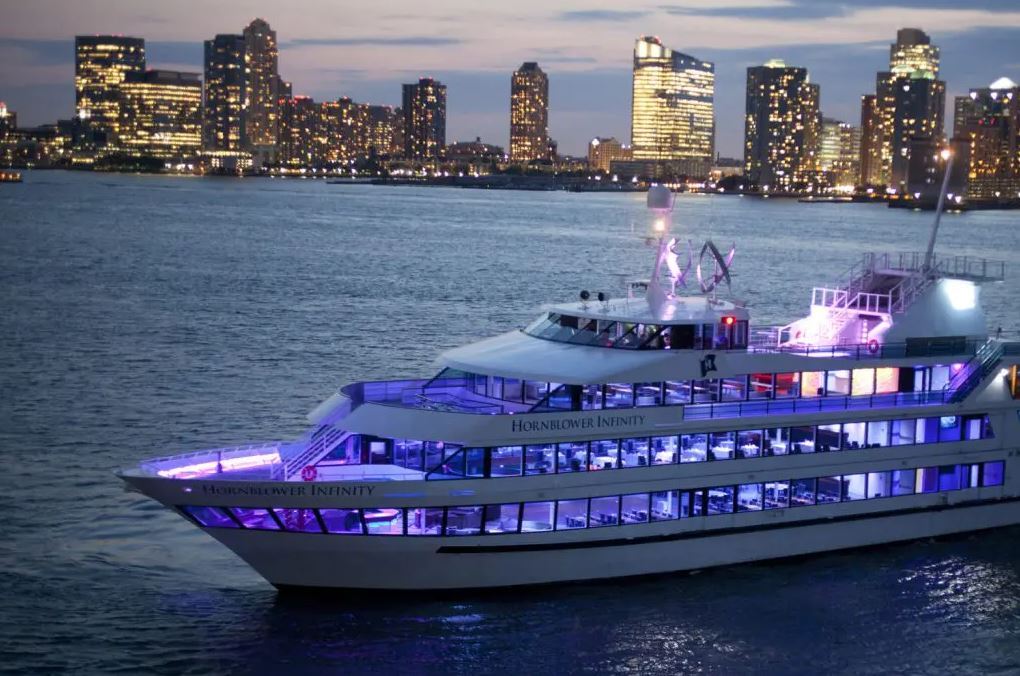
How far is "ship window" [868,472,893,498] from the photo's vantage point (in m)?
24.2

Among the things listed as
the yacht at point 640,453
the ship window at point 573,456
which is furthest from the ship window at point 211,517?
the ship window at point 573,456

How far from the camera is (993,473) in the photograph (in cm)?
2539

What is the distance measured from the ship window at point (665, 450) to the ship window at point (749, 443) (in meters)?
1.28

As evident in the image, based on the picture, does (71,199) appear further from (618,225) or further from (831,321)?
(831,321)

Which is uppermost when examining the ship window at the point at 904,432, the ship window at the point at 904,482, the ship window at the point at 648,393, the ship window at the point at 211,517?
the ship window at the point at 648,393

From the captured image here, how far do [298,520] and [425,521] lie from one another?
199cm

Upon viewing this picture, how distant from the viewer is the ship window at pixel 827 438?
23812 mm

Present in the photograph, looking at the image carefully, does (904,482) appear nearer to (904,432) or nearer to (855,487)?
(904,432)

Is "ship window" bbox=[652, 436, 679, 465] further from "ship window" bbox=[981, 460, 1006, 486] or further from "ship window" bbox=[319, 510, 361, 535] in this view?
"ship window" bbox=[981, 460, 1006, 486]

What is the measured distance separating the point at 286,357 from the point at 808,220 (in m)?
145

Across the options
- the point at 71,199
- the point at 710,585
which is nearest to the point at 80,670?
the point at 710,585

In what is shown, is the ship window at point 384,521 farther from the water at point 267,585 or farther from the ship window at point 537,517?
the ship window at point 537,517

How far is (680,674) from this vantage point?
1975 cm

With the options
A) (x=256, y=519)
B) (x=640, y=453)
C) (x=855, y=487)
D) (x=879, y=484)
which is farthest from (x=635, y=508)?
(x=256, y=519)
